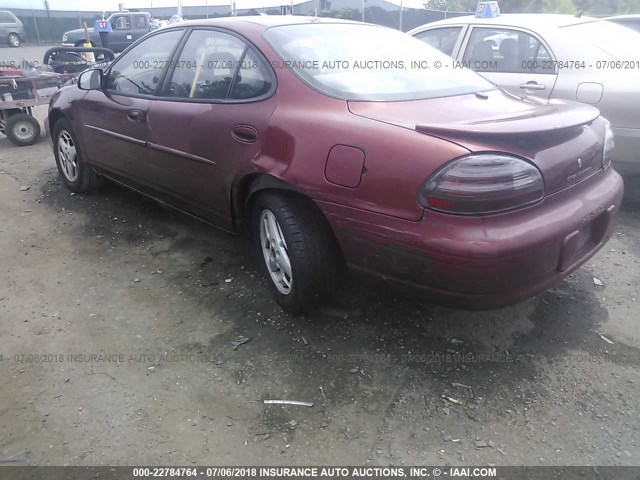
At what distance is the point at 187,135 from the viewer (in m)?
3.22

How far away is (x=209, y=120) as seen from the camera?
10.0 feet

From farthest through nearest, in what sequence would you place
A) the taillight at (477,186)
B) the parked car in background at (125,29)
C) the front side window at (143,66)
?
the parked car in background at (125,29), the front side window at (143,66), the taillight at (477,186)

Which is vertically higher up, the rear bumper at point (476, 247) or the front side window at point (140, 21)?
the front side window at point (140, 21)

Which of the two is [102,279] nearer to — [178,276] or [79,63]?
[178,276]

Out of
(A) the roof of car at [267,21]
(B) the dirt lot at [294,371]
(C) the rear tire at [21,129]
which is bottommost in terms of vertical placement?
(B) the dirt lot at [294,371]

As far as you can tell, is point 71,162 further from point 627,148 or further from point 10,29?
point 10,29

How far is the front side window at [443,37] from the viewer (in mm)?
5230

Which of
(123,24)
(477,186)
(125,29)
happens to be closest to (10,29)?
(123,24)

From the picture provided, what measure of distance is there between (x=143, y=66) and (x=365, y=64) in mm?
1804

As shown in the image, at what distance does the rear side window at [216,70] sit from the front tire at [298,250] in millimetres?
658

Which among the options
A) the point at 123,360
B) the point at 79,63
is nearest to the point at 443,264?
the point at 123,360

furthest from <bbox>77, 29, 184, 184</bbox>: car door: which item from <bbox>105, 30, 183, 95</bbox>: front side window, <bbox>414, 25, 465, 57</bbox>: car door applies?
<bbox>414, 25, 465, 57</bbox>: car door

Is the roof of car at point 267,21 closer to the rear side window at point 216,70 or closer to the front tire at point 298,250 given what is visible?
the rear side window at point 216,70

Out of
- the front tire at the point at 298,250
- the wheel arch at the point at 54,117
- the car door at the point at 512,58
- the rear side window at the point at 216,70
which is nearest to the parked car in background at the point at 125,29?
the wheel arch at the point at 54,117
